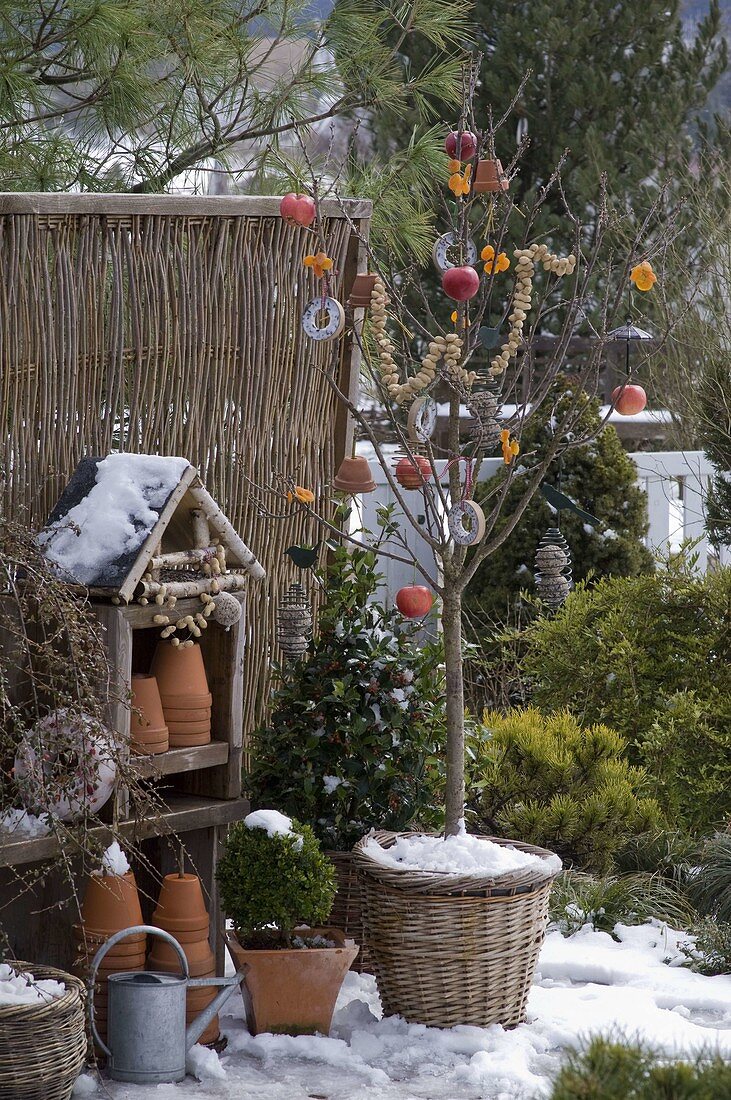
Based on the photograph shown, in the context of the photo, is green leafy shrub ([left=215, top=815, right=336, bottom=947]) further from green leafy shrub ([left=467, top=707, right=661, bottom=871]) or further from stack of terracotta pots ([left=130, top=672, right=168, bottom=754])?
green leafy shrub ([left=467, top=707, right=661, bottom=871])

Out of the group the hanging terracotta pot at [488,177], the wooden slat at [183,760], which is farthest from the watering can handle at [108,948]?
the hanging terracotta pot at [488,177]

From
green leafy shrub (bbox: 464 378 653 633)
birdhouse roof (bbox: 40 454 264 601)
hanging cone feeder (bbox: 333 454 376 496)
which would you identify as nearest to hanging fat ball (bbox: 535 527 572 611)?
green leafy shrub (bbox: 464 378 653 633)

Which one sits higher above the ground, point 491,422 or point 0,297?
point 0,297

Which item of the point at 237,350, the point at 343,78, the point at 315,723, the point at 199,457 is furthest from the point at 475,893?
the point at 343,78

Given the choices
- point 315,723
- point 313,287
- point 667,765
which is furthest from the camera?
point 667,765

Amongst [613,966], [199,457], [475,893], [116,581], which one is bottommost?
[613,966]

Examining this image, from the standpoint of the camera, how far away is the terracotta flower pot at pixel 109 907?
9.67ft

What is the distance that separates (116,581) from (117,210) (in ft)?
3.27

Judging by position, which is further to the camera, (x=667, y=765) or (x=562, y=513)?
(x=562, y=513)

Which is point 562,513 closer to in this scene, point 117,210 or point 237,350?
point 237,350

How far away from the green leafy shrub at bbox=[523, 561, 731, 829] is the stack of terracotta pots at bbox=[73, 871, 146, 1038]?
6.34ft

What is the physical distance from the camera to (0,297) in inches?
122

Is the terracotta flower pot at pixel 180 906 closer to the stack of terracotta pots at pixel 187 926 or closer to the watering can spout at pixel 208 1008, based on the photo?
the stack of terracotta pots at pixel 187 926

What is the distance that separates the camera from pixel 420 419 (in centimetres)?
317
